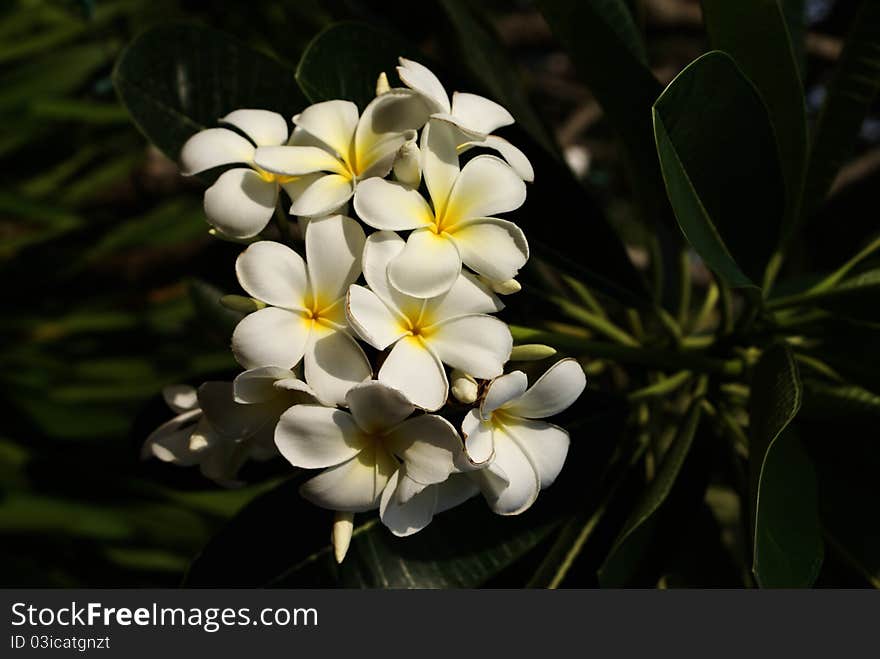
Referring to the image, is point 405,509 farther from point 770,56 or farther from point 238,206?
point 770,56

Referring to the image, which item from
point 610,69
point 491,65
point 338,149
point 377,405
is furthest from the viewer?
point 491,65

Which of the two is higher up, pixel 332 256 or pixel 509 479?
pixel 332 256

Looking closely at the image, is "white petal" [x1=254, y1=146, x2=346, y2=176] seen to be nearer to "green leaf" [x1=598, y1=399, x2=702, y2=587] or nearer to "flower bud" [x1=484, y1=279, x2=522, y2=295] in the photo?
"flower bud" [x1=484, y1=279, x2=522, y2=295]

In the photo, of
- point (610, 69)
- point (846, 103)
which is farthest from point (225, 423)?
point (846, 103)

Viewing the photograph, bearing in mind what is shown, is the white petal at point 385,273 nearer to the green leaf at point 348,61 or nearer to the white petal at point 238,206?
the white petal at point 238,206

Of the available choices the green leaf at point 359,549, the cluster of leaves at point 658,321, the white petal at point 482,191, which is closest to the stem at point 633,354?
the cluster of leaves at point 658,321

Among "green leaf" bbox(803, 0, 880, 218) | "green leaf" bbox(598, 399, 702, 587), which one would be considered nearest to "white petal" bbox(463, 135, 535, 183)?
"green leaf" bbox(598, 399, 702, 587)

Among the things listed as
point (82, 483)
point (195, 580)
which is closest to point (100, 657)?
point (195, 580)
